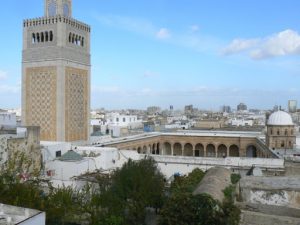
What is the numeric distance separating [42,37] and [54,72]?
2363 mm

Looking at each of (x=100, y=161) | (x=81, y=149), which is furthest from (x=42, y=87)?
(x=100, y=161)

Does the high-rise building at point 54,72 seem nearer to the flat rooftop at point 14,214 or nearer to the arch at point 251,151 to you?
the flat rooftop at point 14,214

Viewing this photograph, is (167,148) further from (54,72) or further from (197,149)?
(54,72)

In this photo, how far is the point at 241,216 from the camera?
33.8ft

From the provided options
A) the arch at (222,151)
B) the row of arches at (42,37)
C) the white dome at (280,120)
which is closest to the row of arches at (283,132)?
the white dome at (280,120)

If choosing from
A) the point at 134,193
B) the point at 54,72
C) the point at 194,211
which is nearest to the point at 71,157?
the point at 54,72

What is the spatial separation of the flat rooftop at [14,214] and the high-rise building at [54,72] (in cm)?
1576

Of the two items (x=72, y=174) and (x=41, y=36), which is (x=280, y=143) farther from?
(x=41, y=36)

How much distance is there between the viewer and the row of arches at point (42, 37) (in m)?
23.9

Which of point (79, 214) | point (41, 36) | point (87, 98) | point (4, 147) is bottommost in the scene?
point (79, 214)

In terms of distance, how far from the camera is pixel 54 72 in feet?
78.4

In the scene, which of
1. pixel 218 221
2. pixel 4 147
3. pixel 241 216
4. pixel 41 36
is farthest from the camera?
pixel 41 36

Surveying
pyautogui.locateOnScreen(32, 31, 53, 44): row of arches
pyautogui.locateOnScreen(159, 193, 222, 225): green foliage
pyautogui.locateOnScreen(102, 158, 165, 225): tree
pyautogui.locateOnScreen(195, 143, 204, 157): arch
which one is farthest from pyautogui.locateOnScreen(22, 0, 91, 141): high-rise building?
pyautogui.locateOnScreen(159, 193, 222, 225): green foliage

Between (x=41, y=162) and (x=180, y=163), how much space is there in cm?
744
